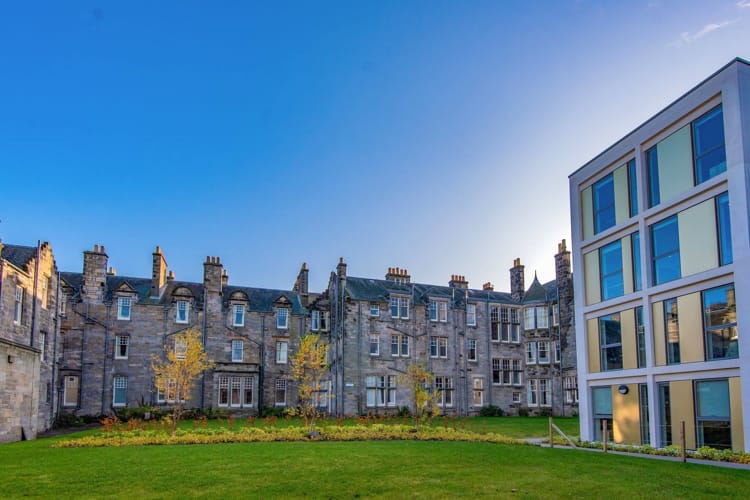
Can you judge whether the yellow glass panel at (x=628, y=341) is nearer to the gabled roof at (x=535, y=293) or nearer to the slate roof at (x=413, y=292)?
the slate roof at (x=413, y=292)

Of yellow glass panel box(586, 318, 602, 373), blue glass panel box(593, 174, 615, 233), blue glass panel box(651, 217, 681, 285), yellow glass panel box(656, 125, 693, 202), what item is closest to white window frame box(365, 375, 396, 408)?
yellow glass panel box(586, 318, 602, 373)

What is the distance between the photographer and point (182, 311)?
152 ft

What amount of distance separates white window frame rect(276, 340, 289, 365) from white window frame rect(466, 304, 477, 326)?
634 inches

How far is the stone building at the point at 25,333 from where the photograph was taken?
2518cm

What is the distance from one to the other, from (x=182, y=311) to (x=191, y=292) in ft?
5.15

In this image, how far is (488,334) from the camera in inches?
2146

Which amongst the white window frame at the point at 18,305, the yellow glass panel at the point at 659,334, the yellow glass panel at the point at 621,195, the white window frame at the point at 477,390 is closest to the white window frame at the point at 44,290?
the white window frame at the point at 18,305

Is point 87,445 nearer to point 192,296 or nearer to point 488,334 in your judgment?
point 192,296

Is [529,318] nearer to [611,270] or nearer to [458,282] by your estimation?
[458,282]

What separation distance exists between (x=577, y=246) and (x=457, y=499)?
1867cm

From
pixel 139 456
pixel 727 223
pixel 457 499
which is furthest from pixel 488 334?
pixel 457 499

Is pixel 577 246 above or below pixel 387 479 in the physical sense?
above

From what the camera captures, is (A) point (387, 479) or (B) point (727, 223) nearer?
(A) point (387, 479)

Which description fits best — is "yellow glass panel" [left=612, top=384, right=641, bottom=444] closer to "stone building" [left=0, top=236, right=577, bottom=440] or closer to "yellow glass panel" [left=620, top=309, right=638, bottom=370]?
"yellow glass panel" [left=620, top=309, right=638, bottom=370]
